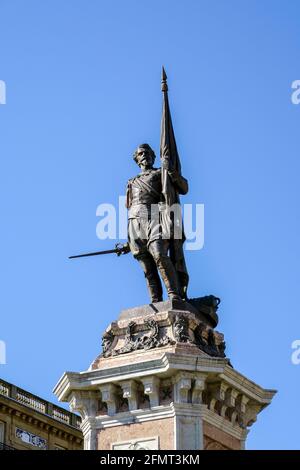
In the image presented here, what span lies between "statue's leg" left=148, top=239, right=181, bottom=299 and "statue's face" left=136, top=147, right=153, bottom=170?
189 centimetres

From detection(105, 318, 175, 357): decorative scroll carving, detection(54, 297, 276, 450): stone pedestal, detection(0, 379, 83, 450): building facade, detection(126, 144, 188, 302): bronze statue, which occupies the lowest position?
detection(54, 297, 276, 450): stone pedestal

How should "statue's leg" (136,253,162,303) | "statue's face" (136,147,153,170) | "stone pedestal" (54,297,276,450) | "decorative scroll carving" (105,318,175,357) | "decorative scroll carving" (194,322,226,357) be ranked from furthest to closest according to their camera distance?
"statue's face" (136,147,153,170)
"statue's leg" (136,253,162,303)
"decorative scroll carving" (194,322,226,357)
"decorative scroll carving" (105,318,175,357)
"stone pedestal" (54,297,276,450)

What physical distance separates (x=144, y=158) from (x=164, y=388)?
5037mm

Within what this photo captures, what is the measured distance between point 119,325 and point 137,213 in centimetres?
234

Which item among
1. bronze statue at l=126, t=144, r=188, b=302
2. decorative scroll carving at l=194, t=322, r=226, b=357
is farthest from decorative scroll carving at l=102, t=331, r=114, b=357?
decorative scroll carving at l=194, t=322, r=226, b=357

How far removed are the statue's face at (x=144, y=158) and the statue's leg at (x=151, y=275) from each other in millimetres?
1945

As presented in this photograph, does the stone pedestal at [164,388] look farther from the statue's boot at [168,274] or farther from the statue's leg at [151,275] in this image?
the statue's leg at [151,275]

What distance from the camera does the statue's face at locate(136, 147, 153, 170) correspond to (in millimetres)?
28391

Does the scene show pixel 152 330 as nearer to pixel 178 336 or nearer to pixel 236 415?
pixel 178 336

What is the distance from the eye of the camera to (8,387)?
72875 millimetres

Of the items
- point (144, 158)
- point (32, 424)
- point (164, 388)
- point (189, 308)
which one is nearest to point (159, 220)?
point (144, 158)

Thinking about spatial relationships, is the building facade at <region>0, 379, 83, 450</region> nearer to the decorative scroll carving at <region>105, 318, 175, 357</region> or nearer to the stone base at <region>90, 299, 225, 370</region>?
the stone base at <region>90, 299, 225, 370</region>
